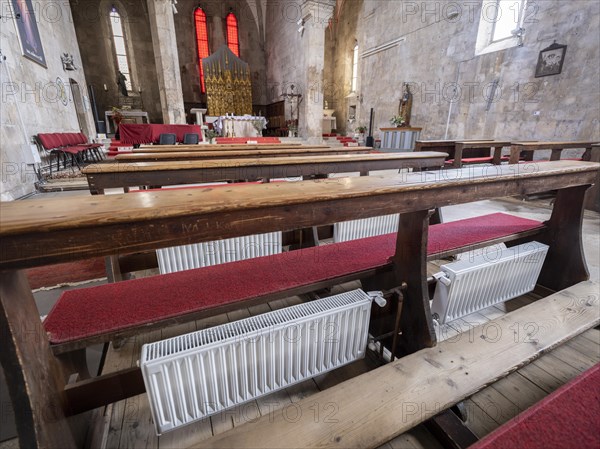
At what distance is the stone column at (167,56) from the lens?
7973 millimetres

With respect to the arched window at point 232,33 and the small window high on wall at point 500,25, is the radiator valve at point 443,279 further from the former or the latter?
the arched window at point 232,33

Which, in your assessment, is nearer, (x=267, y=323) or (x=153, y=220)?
(x=153, y=220)

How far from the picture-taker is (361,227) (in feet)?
8.10

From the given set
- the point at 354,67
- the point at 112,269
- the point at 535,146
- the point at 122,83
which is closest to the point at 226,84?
the point at 122,83

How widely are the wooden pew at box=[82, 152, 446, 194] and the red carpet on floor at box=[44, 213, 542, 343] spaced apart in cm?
70

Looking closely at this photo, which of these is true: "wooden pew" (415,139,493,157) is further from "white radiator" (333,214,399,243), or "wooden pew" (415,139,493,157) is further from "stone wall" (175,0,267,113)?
"stone wall" (175,0,267,113)

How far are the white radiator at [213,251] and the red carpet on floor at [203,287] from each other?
45cm

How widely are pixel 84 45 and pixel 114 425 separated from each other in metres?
15.4

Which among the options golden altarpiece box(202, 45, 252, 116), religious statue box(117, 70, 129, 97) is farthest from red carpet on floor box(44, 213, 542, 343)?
religious statue box(117, 70, 129, 97)

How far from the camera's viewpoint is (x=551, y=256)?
191 cm

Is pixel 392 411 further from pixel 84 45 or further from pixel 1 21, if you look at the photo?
pixel 84 45

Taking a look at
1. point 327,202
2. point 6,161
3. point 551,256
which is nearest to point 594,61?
point 551,256

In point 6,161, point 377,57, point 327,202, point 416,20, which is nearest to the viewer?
point 327,202

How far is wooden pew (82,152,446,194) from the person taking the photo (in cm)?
165
